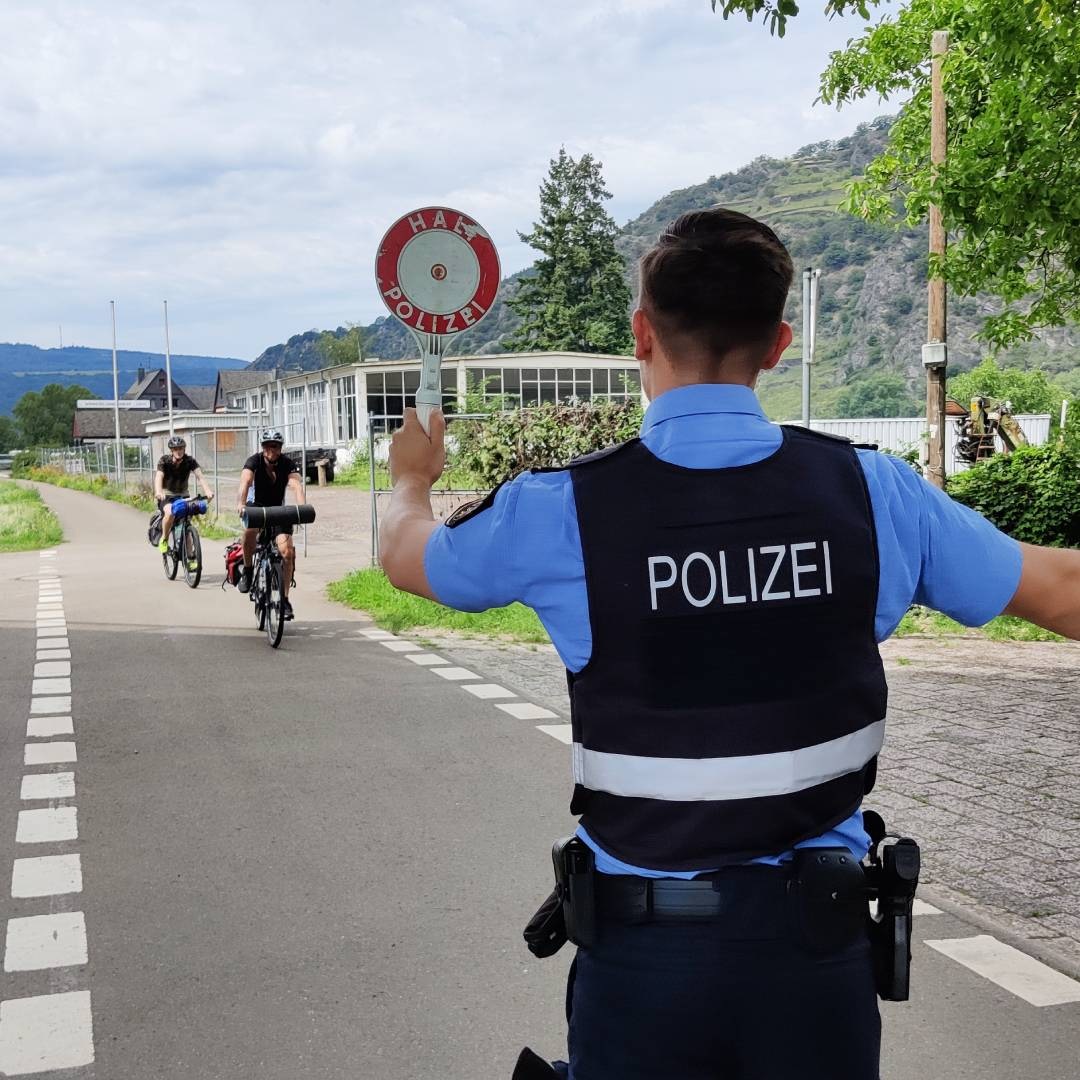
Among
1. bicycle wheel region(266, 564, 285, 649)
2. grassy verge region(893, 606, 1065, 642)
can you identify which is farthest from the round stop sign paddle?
grassy verge region(893, 606, 1065, 642)

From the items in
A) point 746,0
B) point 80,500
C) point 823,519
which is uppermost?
point 746,0

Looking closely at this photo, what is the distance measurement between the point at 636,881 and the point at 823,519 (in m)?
0.56

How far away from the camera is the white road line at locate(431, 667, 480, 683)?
9.84 m

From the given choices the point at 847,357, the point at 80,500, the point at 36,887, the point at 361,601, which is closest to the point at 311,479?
the point at 80,500

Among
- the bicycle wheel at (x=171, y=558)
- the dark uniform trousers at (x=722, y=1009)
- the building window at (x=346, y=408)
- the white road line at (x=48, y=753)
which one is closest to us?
the dark uniform trousers at (x=722, y=1009)

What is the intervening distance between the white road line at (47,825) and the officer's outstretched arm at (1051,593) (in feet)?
16.0

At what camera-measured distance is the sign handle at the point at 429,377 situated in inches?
90.8

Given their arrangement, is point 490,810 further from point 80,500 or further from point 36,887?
point 80,500

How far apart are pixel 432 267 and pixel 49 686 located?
623 centimetres

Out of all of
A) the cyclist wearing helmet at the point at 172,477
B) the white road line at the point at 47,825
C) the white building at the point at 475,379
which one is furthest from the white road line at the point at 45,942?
the white building at the point at 475,379

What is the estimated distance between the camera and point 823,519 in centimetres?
183

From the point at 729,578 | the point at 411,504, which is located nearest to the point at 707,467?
the point at 729,578

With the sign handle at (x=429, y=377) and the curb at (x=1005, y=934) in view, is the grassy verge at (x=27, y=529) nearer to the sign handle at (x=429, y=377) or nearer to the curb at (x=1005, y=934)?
the curb at (x=1005, y=934)

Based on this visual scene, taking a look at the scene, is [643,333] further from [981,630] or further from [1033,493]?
[1033,493]
